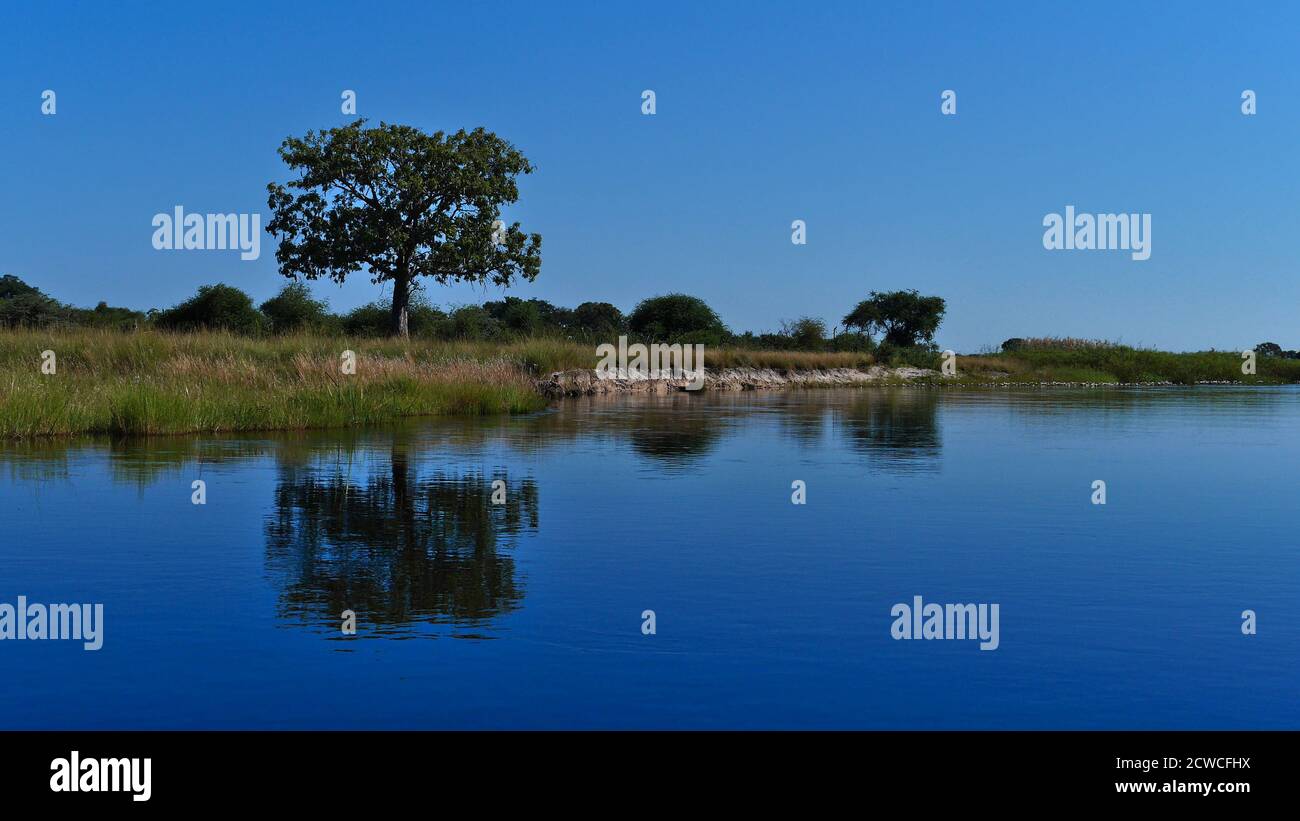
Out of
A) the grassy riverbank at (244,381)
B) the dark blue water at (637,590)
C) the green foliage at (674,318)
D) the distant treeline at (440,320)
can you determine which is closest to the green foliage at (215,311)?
the distant treeline at (440,320)

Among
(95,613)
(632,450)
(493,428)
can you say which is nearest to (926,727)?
(95,613)

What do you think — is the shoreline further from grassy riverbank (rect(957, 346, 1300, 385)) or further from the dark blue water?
the dark blue water

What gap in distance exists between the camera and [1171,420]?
2980cm

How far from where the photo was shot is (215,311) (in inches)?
2149

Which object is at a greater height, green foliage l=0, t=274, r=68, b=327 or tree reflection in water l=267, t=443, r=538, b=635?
green foliage l=0, t=274, r=68, b=327

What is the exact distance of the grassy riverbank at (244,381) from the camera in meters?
20.0

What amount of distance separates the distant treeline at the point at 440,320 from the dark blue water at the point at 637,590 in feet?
109

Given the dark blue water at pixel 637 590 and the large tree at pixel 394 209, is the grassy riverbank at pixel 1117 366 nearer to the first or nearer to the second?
the large tree at pixel 394 209

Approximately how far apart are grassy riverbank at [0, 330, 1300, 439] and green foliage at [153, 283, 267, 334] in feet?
58.4

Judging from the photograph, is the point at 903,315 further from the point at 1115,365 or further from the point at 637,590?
the point at 637,590

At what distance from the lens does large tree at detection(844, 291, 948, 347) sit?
287 ft

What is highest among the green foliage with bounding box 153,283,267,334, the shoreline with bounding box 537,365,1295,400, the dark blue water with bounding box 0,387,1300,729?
the green foliage with bounding box 153,283,267,334

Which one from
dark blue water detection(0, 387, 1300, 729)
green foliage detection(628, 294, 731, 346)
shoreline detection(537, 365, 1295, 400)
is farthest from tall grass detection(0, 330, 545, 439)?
green foliage detection(628, 294, 731, 346)
